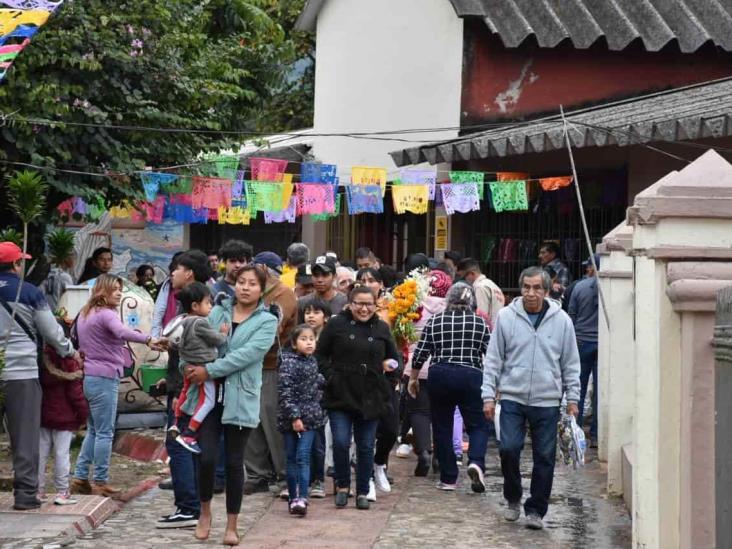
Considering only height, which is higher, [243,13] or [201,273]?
[243,13]

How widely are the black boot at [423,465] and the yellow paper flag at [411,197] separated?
23.6 feet

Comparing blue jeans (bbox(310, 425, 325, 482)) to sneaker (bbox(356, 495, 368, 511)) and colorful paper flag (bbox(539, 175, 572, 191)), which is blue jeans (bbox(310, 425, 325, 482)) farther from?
colorful paper flag (bbox(539, 175, 572, 191))

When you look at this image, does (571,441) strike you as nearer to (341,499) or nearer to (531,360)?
(531,360)

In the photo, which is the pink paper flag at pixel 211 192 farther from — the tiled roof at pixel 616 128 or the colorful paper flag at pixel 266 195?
the tiled roof at pixel 616 128

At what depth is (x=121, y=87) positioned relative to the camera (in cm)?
1585

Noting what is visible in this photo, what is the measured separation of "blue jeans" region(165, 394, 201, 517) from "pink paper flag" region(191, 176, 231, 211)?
885 cm

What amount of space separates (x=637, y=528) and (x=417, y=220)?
49.7 feet

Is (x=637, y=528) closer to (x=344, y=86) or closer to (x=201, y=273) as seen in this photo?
(x=201, y=273)

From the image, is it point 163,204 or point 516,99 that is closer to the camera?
point 163,204

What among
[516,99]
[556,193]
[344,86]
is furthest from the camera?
[344,86]

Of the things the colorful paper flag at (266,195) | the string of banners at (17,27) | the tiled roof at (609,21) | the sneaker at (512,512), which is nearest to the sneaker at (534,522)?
the sneaker at (512,512)

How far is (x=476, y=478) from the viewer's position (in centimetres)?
1134

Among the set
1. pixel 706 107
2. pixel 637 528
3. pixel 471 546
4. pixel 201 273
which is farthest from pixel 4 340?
pixel 706 107

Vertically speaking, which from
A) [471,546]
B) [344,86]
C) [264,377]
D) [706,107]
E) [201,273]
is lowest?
[471,546]
